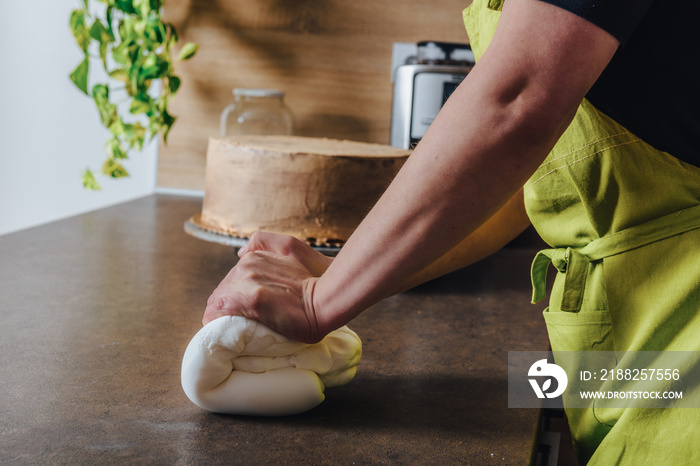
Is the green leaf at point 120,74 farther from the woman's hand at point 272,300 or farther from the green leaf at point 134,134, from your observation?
the woman's hand at point 272,300

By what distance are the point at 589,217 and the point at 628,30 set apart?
0.19 m

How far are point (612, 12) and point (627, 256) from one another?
0.77 ft

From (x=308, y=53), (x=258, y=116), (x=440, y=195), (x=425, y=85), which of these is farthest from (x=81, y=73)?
(x=440, y=195)

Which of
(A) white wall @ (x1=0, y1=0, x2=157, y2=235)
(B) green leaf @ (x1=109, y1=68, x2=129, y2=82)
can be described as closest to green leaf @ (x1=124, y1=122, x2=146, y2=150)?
(B) green leaf @ (x1=109, y1=68, x2=129, y2=82)

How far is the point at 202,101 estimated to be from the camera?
5.83 feet

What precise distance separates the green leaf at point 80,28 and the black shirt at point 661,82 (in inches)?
55.7

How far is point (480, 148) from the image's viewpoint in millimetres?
427

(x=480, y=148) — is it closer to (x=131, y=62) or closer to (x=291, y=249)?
(x=291, y=249)

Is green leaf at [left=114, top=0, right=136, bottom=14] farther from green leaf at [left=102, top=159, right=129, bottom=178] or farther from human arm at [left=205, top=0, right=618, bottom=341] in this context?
human arm at [left=205, top=0, right=618, bottom=341]

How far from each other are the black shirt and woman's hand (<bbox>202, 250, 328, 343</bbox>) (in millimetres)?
290

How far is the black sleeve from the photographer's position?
384 millimetres

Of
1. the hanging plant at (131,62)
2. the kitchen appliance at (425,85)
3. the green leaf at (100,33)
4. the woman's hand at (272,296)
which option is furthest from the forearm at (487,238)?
the green leaf at (100,33)

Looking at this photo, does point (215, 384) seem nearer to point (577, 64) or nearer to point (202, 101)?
point (577, 64)

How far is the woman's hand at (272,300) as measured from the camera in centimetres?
56
